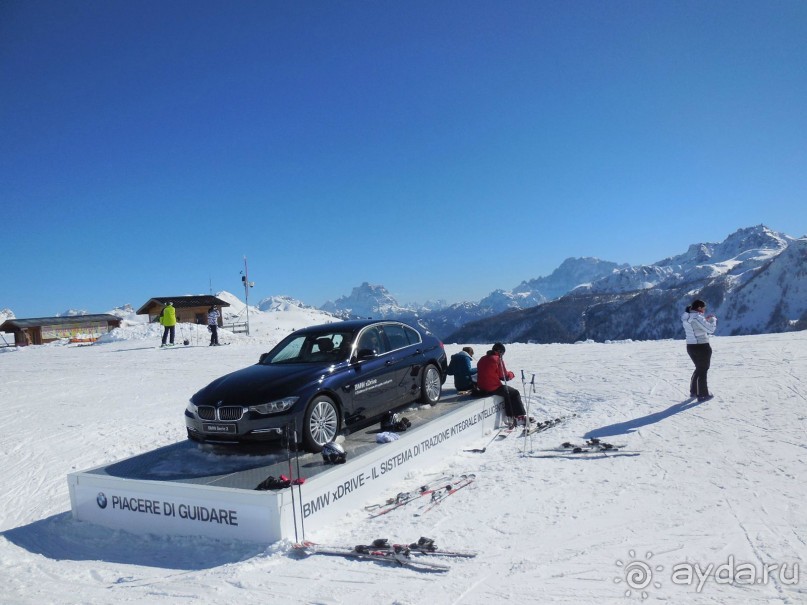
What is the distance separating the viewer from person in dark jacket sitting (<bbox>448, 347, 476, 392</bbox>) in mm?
10719

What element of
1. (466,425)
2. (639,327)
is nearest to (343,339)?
(466,425)

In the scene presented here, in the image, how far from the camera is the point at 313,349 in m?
8.05

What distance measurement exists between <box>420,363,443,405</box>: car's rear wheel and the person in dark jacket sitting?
0.95 m

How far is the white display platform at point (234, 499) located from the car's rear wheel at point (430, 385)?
196cm

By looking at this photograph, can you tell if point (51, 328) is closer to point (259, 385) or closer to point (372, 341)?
point (372, 341)

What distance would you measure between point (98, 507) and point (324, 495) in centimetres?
256

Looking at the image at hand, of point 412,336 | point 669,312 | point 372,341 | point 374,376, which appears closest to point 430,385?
point 412,336

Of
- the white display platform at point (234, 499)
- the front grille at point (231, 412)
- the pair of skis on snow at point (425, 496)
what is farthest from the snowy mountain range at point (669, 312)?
the front grille at point (231, 412)

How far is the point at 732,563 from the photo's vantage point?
4.38 metres

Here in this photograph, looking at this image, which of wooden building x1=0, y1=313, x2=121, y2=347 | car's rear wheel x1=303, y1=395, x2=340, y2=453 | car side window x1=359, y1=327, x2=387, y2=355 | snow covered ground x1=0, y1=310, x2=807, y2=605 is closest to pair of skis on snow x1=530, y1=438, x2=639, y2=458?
snow covered ground x1=0, y1=310, x2=807, y2=605

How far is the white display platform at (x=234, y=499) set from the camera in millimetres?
5344

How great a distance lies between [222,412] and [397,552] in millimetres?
2763

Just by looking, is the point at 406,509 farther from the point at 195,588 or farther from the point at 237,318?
the point at 237,318

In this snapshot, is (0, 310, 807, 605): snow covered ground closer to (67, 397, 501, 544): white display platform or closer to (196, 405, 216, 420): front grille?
(67, 397, 501, 544): white display platform
